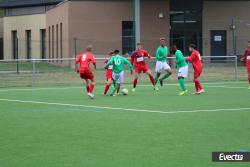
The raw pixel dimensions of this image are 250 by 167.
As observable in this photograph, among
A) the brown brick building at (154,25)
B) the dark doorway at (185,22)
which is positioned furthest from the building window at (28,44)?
the dark doorway at (185,22)

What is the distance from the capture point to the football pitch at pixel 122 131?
1029 centimetres

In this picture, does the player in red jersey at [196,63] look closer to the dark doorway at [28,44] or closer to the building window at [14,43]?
the dark doorway at [28,44]

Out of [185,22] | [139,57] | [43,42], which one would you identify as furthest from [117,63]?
[43,42]

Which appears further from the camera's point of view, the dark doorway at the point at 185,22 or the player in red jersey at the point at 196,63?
the dark doorway at the point at 185,22

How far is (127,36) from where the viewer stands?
47.1 m

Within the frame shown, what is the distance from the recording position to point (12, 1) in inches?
2547

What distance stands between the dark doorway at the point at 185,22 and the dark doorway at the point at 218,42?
951 millimetres

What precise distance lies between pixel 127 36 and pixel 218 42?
6.34m

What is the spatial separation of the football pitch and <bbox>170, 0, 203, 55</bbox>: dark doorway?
26.4 metres

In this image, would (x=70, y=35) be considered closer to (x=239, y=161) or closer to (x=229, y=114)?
(x=229, y=114)

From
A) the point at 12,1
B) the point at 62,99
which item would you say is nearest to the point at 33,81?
the point at 62,99

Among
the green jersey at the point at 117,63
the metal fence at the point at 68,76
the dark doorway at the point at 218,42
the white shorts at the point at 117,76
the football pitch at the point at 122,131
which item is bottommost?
the football pitch at the point at 122,131

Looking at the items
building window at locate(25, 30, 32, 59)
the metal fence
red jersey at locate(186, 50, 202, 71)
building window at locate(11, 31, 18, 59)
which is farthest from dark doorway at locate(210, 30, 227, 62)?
red jersey at locate(186, 50, 202, 71)

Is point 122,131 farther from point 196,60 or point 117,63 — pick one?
point 196,60
